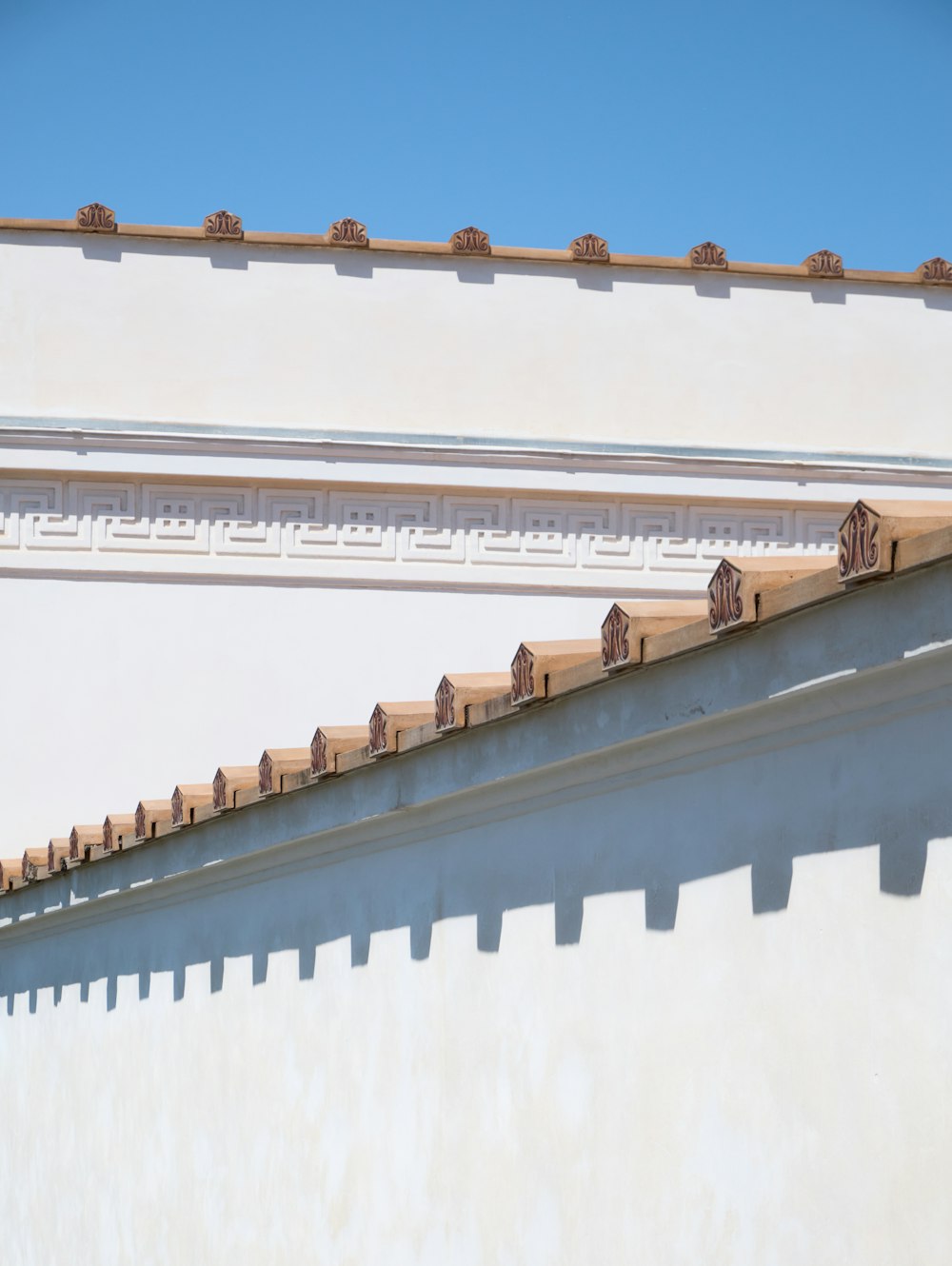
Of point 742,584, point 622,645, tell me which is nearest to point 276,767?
point 622,645

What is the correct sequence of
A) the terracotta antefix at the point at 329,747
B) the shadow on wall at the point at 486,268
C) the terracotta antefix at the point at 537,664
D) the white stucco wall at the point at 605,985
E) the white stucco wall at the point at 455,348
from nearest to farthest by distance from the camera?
the white stucco wall at the point at 605,985
the terracotta antefix at the point at 537,664
the terracotta antefix at the point at 329,747
the white stucco wall at the point at 455,348
the shadow on wall at the point at 486,268

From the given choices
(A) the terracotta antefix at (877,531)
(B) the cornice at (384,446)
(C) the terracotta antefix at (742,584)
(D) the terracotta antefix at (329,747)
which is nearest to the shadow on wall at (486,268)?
(B) the cornice at (384,446)

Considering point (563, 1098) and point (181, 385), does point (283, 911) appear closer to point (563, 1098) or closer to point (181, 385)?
point (563, 1098)

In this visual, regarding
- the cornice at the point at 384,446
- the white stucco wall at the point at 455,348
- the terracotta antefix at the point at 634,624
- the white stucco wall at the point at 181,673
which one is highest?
the white stucco wall at the point at 455,348

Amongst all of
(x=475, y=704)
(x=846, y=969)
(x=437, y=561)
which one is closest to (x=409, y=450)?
(x=437, y=561)

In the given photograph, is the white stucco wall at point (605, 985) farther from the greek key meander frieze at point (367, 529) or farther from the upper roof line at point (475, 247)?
the upper roof line at point (475, 247)

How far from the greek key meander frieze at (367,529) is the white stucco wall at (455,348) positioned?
0.42 metres

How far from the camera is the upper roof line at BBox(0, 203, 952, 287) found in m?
8.98

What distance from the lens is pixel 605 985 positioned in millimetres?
3102

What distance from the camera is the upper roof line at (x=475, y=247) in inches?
353

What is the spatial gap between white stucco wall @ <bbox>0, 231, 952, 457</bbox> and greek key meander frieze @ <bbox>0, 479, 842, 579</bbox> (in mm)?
417

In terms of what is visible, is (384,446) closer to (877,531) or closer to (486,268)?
(486,268)

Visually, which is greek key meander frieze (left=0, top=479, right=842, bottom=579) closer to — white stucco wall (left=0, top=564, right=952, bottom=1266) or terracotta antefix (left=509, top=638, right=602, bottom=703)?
white stucco wall (left=0, top=564, right=952, bottom=1266)

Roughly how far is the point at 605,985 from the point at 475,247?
674 centimetres
